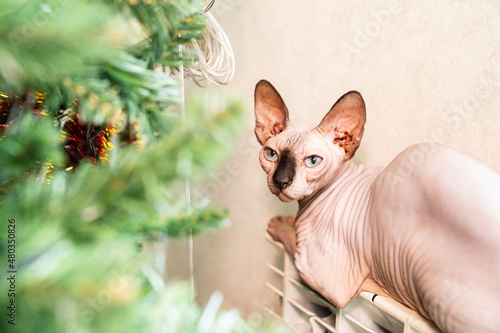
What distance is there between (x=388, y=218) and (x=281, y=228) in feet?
1.11

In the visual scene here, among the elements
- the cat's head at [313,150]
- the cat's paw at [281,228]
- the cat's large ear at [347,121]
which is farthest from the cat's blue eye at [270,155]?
the cat's paw at [281,228]

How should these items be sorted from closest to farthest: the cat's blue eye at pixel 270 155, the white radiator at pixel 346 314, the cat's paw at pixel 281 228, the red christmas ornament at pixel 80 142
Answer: the red christmas ornament at pixel 80 142
the white radiator at pixel 346 314
the cat's blue eye at pixel 270 155
the cat's paw at pixel 281 228

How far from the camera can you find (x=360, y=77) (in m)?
1.01

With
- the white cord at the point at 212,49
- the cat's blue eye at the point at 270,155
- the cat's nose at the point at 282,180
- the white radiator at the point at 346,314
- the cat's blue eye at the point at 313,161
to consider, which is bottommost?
the white radiator at the point at 346,314

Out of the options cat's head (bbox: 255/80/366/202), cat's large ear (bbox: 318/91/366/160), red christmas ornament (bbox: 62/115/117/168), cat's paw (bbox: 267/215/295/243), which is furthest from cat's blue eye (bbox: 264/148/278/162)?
red christmas ornament (bbox: 62/115/117/168)

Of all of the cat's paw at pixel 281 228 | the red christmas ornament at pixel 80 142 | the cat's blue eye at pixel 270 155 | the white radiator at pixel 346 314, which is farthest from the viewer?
the cat's paw at pixel 281 228

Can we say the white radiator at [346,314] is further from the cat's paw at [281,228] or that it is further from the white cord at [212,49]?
the white cord at [212,49]

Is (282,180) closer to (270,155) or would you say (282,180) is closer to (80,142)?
(270,155)

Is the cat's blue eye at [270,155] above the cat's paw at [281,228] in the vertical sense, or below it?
above

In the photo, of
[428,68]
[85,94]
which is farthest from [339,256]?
[85,94]

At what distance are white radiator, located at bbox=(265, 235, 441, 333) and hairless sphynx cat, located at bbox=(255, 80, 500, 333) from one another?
0.08ft

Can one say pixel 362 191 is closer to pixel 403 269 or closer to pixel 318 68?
pixel 403 269

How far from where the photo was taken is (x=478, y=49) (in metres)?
0.77

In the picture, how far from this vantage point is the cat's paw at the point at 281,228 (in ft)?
3.00
